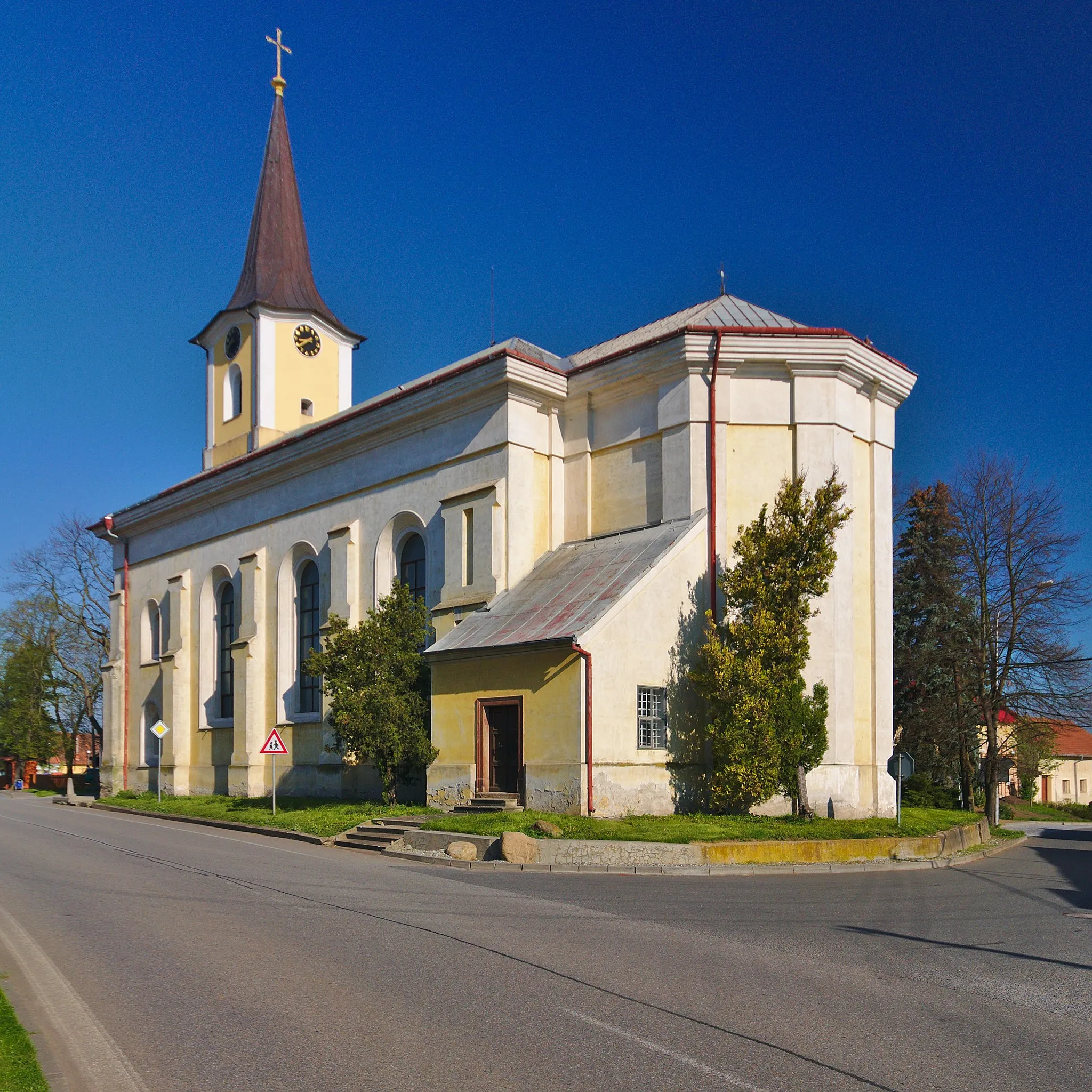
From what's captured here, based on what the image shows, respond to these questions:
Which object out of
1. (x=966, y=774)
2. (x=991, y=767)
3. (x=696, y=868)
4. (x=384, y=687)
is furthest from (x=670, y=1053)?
(x=966, y=774)

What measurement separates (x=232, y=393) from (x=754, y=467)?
25.6 meters

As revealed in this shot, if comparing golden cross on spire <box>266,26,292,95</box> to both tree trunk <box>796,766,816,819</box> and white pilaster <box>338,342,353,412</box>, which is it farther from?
tree trunk <box>796,766,816,819</box>

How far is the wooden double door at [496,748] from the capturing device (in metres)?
22.2

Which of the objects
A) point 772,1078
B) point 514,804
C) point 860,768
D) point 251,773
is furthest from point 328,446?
point 772,1078

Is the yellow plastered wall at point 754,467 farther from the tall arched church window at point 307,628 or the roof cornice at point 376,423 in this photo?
the tall arched church window at point 307,628

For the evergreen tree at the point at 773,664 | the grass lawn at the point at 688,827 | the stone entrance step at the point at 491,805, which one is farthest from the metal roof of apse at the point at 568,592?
the grass lawn at the point at 688,827

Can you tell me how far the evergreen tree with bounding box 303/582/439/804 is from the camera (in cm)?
2331

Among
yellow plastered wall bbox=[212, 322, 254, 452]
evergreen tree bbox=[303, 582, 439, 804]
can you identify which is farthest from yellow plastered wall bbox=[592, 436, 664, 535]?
yellow plastered wall bbox=[212, 322, 254, 452]

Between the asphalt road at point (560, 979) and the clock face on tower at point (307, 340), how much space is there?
28.8m

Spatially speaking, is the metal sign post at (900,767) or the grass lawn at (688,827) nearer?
the grass lawn at (688,827)

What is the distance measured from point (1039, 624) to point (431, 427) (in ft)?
65.0

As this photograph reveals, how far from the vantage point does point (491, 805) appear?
858 inches

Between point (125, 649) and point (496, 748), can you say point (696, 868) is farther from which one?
point (125, 649)

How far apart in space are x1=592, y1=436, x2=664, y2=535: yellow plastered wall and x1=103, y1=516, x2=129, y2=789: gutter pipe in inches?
961
